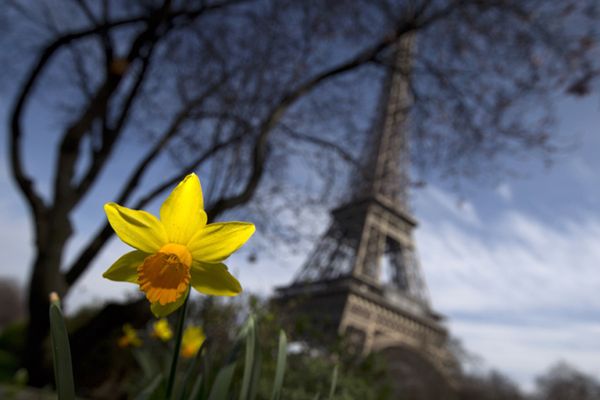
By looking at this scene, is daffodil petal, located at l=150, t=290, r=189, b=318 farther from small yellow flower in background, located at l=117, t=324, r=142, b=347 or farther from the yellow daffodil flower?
small yellow flower in background, located at l=117, t=324, r=142, b=347

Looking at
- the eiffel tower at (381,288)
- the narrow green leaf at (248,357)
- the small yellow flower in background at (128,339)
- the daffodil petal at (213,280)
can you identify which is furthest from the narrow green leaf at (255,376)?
the eiffel tower at (381,288)

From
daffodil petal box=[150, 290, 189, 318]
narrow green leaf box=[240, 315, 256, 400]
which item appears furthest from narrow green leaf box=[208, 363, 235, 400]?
daffodil petal box=[150, 290, 189, 318]

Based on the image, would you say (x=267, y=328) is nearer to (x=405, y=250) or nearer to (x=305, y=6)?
(x=305, y=6)

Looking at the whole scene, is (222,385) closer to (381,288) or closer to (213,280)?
(213,280)

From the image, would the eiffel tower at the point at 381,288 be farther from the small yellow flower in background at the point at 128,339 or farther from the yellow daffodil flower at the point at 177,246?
the yellow daffodil flower at the point at 177,246

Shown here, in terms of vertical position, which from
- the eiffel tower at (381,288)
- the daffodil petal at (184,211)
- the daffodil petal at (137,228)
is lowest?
the daffodil petal at (137,228)

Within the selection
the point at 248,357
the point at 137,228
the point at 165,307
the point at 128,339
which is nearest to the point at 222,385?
the point at 248,357

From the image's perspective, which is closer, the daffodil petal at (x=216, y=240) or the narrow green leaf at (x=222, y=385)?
the daffodil petal at (x=216, y=240)
